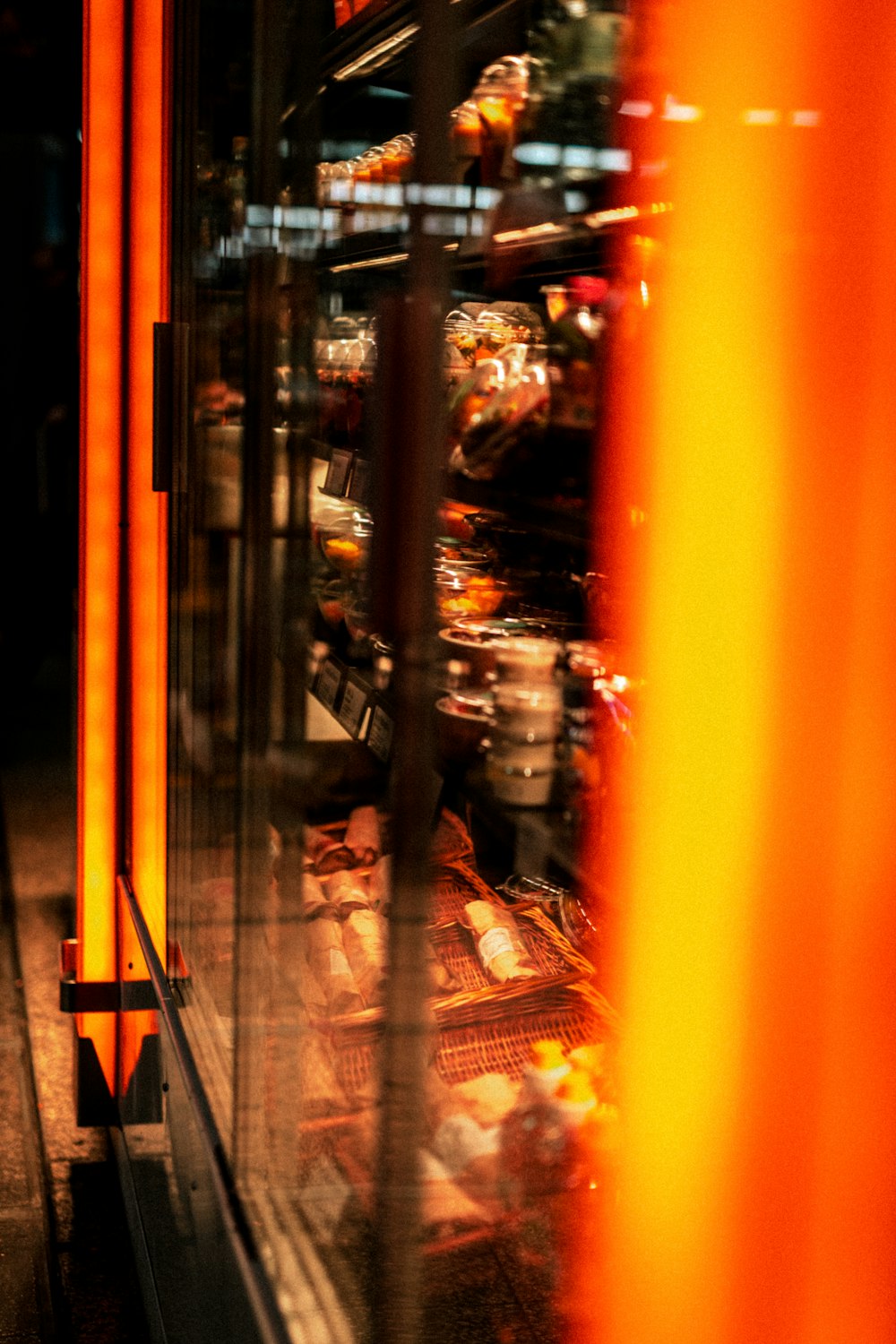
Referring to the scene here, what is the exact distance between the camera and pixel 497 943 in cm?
183

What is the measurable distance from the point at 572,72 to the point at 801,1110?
89 cm

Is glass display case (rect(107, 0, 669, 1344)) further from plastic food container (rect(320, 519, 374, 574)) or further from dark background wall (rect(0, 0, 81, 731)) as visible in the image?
dark background wall (rect(0, 0, 81, 731))

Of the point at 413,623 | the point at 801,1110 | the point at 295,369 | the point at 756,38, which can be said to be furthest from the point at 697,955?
the point at 295,369

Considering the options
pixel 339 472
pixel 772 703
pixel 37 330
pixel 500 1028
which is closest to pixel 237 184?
pixel 339 472

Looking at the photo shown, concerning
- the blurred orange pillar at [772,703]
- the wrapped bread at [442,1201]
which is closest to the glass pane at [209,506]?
the wrapped bread at [442,1201]

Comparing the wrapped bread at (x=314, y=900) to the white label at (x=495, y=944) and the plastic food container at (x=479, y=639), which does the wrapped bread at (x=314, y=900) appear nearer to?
Answer: the white label at (x=495, y=944)

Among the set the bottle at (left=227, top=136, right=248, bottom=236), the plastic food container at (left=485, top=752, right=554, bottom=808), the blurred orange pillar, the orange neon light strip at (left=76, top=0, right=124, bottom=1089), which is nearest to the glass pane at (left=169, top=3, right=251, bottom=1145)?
the bottle at (left=227, top=136, right=248, bottom=236)

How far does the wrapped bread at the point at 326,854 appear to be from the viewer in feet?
7.09

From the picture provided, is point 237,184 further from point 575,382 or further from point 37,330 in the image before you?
point 37,330

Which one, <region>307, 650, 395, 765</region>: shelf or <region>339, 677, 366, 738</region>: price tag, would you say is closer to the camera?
<region>307, 650, 395, 765</region>: shelf

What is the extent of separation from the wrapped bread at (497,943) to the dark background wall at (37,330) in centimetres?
469

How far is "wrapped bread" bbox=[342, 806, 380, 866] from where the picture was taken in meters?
2.16

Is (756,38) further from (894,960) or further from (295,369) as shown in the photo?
(295,369)

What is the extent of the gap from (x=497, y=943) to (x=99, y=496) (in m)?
1.13
